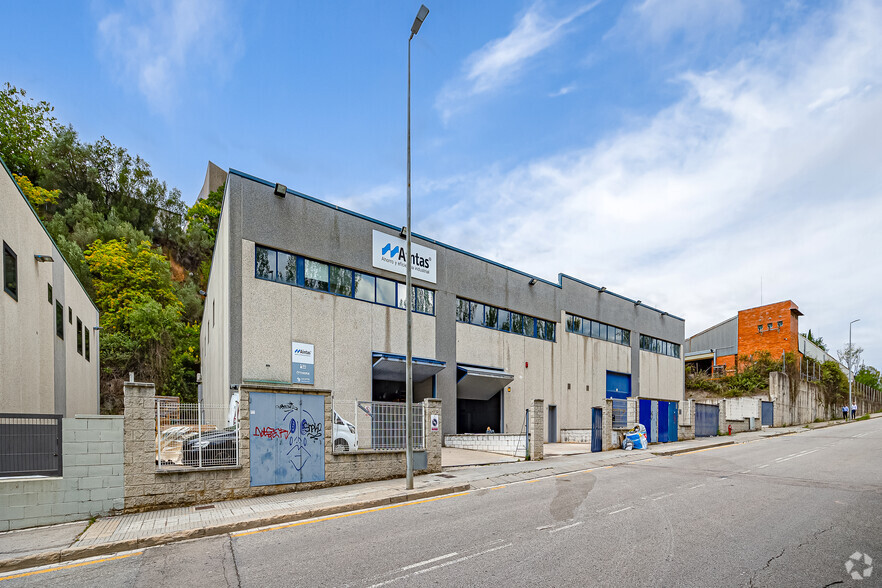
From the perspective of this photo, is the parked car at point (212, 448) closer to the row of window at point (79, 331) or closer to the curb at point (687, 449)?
the row of window at point (79, 331)

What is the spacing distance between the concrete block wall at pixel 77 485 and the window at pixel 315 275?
32.3 ft

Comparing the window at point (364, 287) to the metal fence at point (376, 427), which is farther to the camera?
the window at point (364, 287)

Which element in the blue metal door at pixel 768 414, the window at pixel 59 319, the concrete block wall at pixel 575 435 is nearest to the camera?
Answer: the window at pixel 59 319

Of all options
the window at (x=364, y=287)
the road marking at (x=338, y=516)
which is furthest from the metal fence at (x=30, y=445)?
the window at (x=364, y=287)

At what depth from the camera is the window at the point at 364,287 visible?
1967cm

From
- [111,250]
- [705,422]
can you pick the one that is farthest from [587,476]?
[111,250]

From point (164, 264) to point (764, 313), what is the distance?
2311 inches

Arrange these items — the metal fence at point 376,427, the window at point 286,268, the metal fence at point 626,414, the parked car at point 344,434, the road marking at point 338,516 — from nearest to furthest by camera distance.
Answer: the road marking at point 338,516
the metal fence at point 376,427
the parked car at point 344,434
the window at point 286,268
the metal fence at point 626,414

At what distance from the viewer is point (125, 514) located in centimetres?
873

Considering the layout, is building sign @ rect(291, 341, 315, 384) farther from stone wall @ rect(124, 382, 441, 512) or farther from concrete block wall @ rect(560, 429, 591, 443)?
concrete block wall @ rect(560, 429, 591, 443)

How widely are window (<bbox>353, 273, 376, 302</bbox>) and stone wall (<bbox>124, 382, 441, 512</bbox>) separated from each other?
28.5 ft

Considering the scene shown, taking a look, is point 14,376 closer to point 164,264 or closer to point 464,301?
point 464,301

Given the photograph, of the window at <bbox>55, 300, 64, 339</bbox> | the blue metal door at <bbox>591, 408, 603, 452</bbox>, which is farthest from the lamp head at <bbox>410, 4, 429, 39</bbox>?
the window at <bbox>55, 300, 64, 339</bbox>

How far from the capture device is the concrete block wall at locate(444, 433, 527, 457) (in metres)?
18.3
